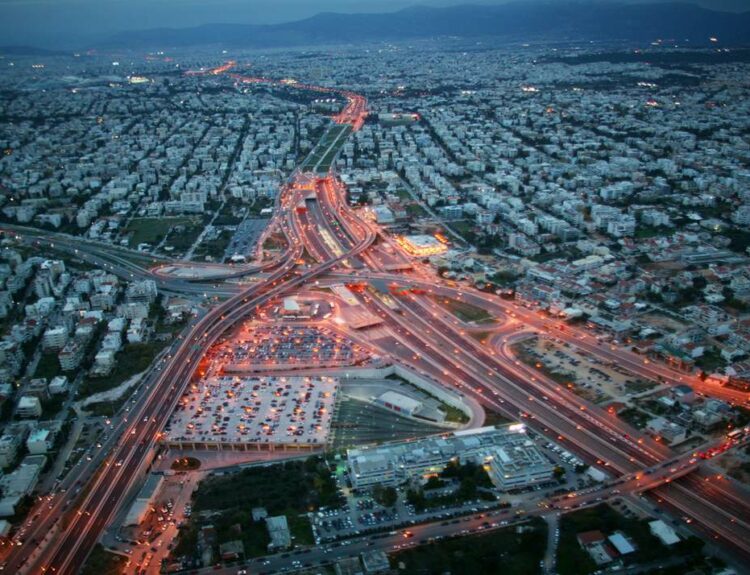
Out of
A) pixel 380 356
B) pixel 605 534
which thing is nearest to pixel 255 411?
pixel 380 356

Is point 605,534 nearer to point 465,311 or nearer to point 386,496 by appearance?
point 386,496

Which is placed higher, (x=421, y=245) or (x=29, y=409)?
(x=421, y=245)

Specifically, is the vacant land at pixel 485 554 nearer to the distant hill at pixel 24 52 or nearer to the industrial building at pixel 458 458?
the industrial building at pixel 458 458

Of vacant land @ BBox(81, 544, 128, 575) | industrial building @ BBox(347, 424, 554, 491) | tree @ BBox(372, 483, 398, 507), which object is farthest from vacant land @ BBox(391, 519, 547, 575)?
vacant land @ BBox(81, 544, 128, 575)

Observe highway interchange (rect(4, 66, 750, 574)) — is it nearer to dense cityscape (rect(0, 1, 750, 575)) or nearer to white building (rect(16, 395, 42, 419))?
dense cityscape (rect(0, 1, 750, 575))

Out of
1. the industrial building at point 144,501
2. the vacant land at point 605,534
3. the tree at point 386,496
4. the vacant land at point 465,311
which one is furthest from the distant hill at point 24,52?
the vacant land at point 605,534

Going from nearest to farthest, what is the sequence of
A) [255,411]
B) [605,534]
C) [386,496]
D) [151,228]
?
[605,534] → [386,496] → [255,411] → [151,228]
